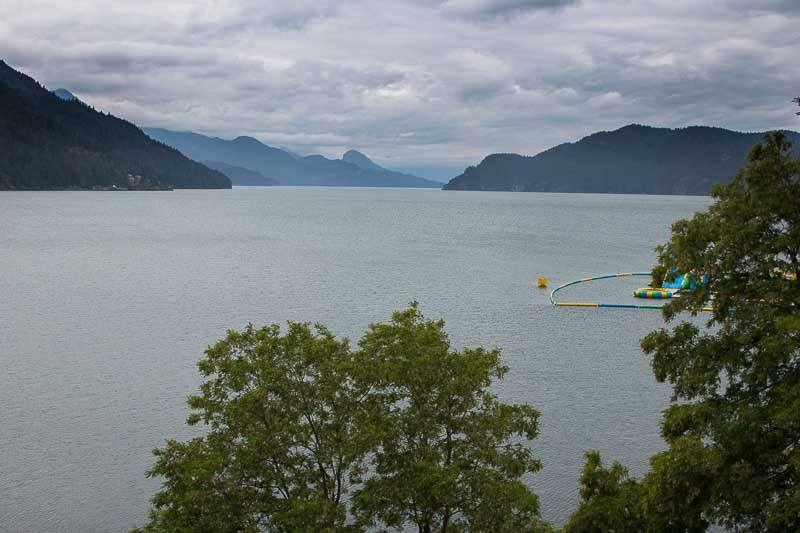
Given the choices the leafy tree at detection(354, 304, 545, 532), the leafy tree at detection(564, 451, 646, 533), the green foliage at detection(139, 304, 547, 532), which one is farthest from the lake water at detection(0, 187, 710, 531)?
the green foliage at detection(139, 304, 547, 532)

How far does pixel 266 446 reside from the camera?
21.7 meters

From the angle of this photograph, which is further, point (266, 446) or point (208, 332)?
point (208, 332)

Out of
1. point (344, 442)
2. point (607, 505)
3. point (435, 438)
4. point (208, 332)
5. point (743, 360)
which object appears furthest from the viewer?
point (208, 332)

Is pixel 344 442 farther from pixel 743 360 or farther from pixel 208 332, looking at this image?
→ pixel 208 332

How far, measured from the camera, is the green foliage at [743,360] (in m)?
17.3

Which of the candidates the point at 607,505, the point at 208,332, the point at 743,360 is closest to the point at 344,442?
the point at 607,505

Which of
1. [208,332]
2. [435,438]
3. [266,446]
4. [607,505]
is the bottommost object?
[208,332]

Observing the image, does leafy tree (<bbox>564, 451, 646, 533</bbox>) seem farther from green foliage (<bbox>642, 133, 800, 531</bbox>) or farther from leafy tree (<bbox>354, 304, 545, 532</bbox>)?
green foliage (<bbox>642, 133, 800, 531</bbox>)

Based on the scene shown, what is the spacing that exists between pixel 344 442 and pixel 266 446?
7.77 feet

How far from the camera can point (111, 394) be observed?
4519 centimetres

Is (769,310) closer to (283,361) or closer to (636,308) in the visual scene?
(283,361)

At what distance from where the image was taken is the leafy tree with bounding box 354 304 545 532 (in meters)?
21.6

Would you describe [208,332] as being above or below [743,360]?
below

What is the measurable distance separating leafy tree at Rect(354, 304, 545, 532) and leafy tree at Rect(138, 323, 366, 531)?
3.34 ft
